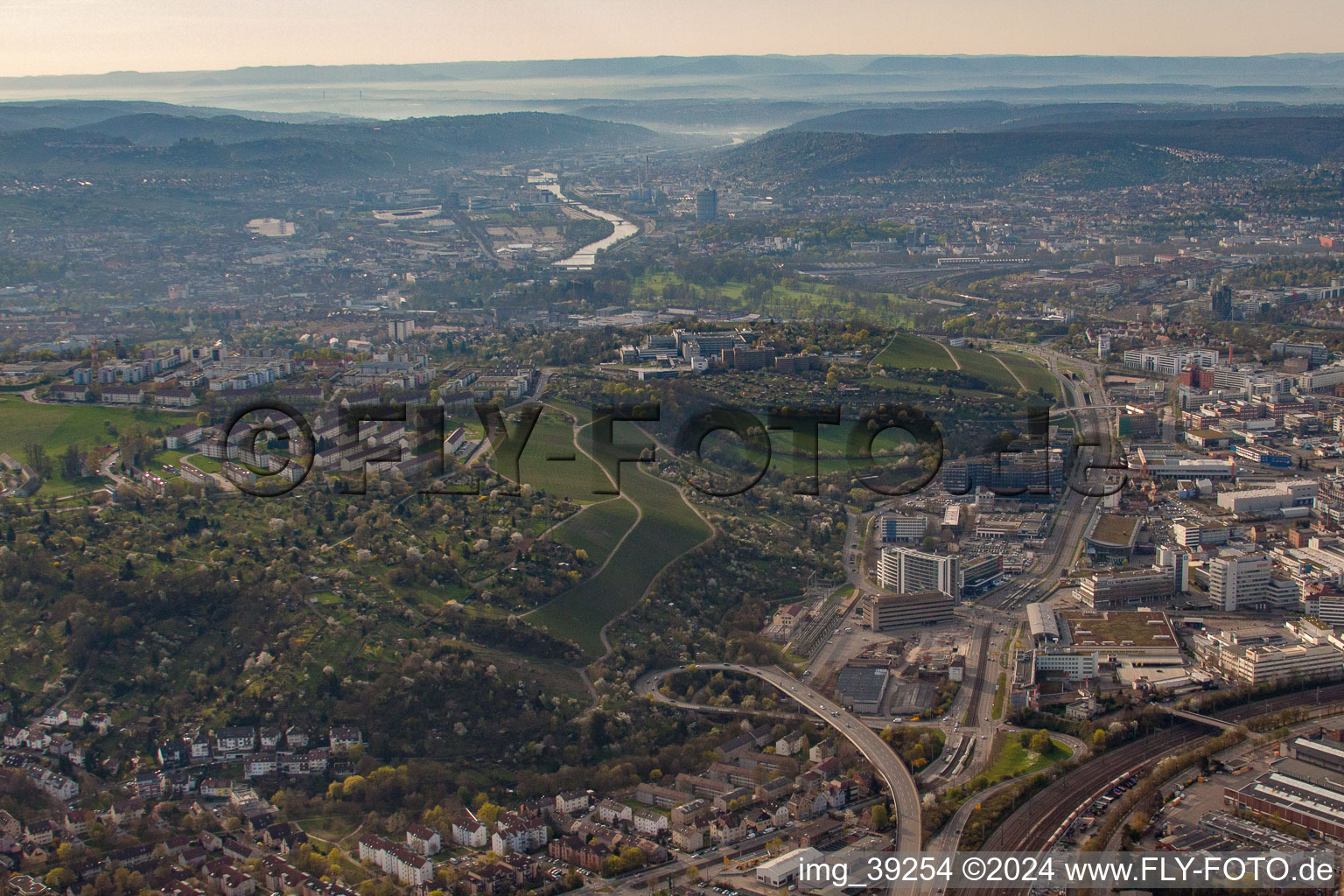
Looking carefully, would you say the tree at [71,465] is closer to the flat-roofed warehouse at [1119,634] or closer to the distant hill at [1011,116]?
the flat-roofed warehouse at [1119,634]

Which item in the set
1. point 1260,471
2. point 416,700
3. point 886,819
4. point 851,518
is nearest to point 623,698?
point 416,700

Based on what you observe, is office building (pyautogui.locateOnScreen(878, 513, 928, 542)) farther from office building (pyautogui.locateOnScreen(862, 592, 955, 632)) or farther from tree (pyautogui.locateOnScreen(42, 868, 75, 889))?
tree (pyautogui.locateOnScreen(42, 868, 75, 889))

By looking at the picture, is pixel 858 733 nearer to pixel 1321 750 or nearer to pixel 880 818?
pixel 880 818

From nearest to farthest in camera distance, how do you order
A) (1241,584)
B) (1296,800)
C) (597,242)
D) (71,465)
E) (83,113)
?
(1296,800)
(1241,584)
(71,465)
(597,242)
(83,113)

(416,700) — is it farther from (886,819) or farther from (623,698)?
(886,819)

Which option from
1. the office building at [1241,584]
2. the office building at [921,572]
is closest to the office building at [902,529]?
the office building at [921,572]

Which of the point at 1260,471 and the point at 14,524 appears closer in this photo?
the point at 14,524

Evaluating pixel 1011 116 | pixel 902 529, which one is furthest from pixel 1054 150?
pixel 902 529
